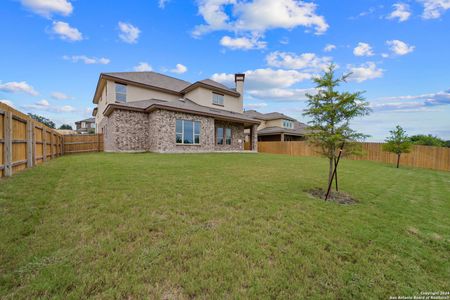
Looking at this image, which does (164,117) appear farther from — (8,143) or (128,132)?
(8,143)

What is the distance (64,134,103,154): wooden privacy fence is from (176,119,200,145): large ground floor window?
30.5 ft

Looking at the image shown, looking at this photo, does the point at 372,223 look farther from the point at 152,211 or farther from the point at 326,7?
the point at 326,7

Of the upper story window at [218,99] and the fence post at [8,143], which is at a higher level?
the upper story window at [218,99]

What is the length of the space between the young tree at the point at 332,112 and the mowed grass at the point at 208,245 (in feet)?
5.65

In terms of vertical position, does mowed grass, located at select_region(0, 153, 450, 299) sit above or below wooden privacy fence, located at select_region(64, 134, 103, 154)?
below

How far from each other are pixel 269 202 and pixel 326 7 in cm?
1177

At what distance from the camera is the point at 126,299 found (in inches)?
67.1

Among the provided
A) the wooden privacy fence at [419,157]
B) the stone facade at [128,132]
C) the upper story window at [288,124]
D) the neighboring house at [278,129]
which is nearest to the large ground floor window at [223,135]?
the stone facade at [128,132]

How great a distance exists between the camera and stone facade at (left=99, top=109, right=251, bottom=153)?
14305 millimetres

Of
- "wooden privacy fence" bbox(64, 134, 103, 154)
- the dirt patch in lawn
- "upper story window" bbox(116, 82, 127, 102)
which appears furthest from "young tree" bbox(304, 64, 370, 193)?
"wooden privacy fence" bbox(64, 134, 103, 154)

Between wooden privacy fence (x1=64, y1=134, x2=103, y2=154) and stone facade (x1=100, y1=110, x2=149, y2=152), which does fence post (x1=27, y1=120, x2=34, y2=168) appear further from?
wooden privacy fence (x1=64, y1=134, x2=103, y2=154)

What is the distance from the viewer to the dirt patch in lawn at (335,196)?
16.9ft

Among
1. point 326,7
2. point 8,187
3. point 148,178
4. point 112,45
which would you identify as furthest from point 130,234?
point 112,45

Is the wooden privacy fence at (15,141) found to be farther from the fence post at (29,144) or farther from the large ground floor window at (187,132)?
the large ground floor window at (187,132)
